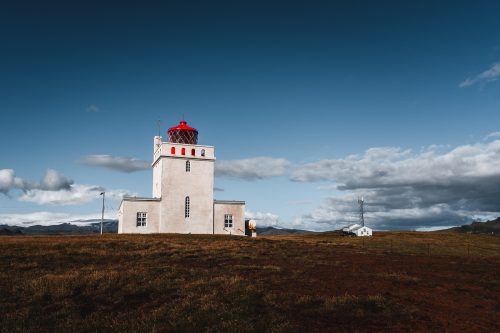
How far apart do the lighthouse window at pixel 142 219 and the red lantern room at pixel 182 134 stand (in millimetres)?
9897

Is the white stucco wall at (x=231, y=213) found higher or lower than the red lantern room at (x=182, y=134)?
lower

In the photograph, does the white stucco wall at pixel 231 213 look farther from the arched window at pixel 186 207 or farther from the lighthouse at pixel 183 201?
the arched window at pixel 186 207

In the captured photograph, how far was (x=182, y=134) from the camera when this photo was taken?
5278 cm

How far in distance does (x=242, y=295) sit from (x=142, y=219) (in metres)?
36.8

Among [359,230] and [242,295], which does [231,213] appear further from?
[359,230]

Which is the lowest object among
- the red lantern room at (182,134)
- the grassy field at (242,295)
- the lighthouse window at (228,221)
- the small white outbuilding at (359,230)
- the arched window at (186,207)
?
the grassy field at (242,295)

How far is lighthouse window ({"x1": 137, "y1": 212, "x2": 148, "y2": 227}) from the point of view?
49.8m

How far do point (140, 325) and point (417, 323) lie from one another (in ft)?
27.1

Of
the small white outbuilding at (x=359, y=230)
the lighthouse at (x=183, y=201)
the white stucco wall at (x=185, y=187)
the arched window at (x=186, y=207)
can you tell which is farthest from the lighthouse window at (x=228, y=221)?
the small white outbuilding at (x=359, y=230)

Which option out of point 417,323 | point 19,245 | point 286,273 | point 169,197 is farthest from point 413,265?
point 169,197

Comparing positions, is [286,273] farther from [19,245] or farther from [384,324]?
[19,245]

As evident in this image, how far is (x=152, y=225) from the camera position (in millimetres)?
50188

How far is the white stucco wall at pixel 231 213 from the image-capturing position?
2082 inches

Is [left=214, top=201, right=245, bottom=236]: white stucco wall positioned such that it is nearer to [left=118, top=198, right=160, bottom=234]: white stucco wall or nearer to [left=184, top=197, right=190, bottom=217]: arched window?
[left=184, top=197, right=190, bottom=217]: arched window
